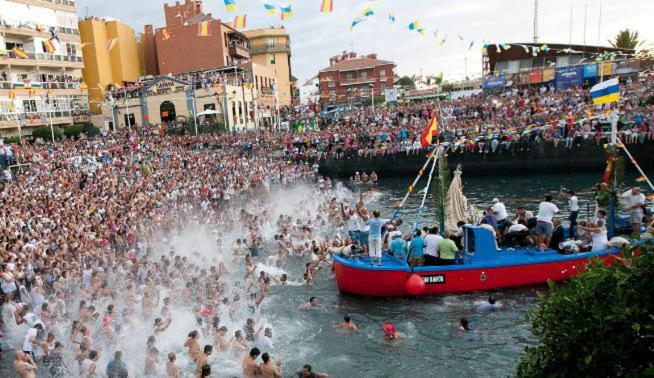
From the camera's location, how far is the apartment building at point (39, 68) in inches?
1533

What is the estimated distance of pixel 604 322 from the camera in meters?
3.73

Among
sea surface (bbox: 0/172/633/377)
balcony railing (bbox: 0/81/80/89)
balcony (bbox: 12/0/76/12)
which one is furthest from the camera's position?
balcony (bbox: 12/0/76/12)

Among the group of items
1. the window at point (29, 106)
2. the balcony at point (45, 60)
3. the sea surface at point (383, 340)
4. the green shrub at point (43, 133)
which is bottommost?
the sea surface at point (383, 340)

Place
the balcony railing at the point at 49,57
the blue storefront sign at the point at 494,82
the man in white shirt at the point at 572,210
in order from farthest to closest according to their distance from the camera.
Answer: the blue storefront sign at the point at 494,82 < the balcony railing at the point at 49,57 < the man in white shirt at the point at 572,210

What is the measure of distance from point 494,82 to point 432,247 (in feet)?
119

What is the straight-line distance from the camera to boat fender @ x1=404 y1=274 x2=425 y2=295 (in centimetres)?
1401

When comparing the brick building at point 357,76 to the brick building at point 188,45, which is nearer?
the brick building at point 188,45

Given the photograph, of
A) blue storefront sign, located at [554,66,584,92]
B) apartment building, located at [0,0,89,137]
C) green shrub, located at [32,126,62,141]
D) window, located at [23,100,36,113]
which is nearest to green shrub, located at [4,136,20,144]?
apartment building, located at [0,0,89,137]

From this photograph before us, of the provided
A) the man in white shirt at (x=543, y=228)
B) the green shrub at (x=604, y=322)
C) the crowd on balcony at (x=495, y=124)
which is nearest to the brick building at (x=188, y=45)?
the crowd on balcony at (x=495, y=124)

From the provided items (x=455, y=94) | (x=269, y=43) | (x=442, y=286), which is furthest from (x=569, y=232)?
(x=269, y=43)

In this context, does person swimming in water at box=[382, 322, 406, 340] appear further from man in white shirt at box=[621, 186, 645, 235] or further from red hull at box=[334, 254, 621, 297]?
man in white shirt at box=[621, 186, 645, 235]

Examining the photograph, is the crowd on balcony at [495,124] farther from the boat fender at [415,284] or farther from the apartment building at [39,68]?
the apartment building at [39,68]

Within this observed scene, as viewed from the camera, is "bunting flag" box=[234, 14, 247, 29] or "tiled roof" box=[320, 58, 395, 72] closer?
"bunting flag" box=[234, 14, 247, 29]

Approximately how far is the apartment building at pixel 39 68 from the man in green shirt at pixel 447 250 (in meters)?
32.5
